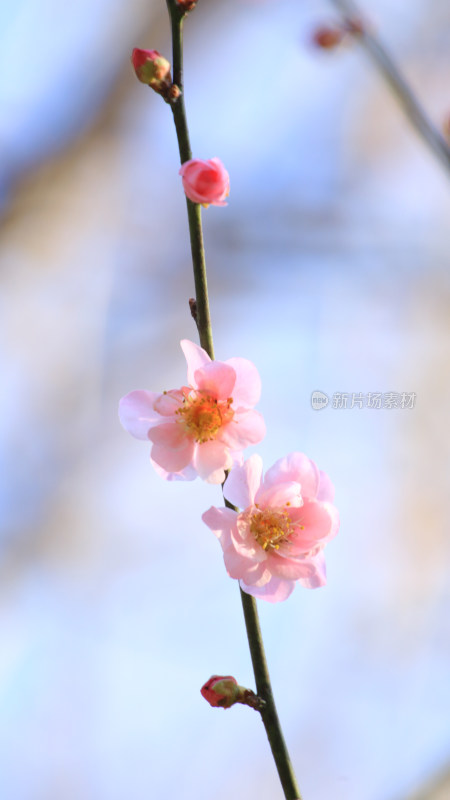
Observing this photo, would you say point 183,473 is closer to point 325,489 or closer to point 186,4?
point 325,489

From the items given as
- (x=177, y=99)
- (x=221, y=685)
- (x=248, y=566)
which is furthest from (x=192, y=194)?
(x=221, y=685)

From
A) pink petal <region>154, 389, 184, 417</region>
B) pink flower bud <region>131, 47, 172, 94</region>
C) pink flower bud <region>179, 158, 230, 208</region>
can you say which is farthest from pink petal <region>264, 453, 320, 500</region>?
pink flower bud <region>131, 47, 172, 94</region>

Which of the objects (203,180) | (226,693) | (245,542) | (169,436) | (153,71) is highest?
(153,71)

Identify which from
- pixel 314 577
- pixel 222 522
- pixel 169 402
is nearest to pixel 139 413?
pixel 169 402

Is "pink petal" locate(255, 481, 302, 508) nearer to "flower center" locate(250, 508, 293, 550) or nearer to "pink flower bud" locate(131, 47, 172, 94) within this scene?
"flower center" locate(250, 508, 293, 550)

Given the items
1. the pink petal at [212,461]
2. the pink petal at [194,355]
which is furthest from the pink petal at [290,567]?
the pink petal at [194,355]
